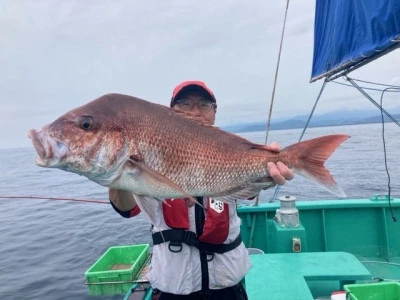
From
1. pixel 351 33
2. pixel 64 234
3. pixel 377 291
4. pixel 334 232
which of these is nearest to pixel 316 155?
pixel 377 291

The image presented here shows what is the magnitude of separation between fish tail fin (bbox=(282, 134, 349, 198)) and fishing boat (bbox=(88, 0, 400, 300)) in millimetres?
1536

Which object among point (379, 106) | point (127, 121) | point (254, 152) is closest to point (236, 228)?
point (254, 152)

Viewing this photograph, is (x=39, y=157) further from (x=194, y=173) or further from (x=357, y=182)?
(x=357, y=182)

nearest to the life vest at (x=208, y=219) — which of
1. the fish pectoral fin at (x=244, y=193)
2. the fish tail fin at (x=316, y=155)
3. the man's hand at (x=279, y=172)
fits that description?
the fish pectoral fin at (x=244, y=193)

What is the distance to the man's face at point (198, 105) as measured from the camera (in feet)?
11.4

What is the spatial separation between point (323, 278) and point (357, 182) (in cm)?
2108

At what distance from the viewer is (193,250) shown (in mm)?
3209

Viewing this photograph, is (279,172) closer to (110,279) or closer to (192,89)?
(192,89)

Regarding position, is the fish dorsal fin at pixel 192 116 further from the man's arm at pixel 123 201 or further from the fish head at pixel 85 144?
the man's arm at pixel 123 201

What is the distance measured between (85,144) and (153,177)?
1.71 feet

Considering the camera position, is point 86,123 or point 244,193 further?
point 244,193

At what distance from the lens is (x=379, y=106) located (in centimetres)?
589

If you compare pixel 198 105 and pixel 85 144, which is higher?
pixel 198 105

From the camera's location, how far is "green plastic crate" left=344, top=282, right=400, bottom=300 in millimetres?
3719
